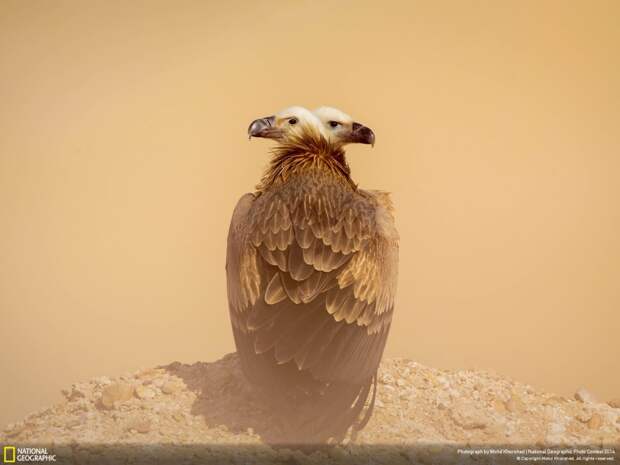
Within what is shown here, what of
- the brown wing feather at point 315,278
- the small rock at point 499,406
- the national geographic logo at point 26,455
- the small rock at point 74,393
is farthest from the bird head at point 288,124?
the national geographic logo at point 26,455

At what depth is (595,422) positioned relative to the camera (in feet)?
20.9

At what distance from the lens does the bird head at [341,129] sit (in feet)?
21.0

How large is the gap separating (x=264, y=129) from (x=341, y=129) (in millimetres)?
719

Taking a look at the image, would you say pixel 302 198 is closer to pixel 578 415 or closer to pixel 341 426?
pixel 341 426

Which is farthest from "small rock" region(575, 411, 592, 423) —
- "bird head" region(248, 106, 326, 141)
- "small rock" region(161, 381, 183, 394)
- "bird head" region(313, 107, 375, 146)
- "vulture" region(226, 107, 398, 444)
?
"small rock" region(161, 381, 183, 394)

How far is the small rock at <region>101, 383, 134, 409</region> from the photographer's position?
6.12 metres

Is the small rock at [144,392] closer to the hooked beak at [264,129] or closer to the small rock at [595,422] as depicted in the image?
the hooked beak at [264,129]

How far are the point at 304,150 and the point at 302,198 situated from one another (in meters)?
0.70

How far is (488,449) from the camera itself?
19.0 feet

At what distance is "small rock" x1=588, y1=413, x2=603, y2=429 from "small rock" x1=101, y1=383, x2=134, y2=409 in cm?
416

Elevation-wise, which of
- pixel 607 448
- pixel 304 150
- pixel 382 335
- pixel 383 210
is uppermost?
pixel 304 150

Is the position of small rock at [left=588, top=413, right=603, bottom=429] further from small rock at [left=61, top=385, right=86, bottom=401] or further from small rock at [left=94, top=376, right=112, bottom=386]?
small rock at [left=61, top=385, right=86, bottom=401]

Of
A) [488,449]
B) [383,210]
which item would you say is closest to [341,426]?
[488,449]

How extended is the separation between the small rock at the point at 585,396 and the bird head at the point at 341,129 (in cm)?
329
